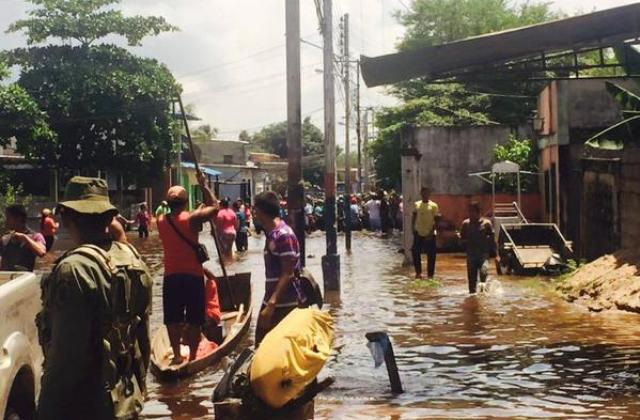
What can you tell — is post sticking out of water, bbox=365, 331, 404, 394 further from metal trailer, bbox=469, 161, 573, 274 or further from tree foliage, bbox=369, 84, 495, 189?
tree foliage, bbox=369, 84, 495, 189

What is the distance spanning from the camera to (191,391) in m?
8.46

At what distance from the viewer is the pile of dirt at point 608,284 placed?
13109 mm

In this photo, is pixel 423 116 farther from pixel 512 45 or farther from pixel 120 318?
pixel 120 318

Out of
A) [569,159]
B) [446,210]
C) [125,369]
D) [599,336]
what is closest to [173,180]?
[446,210]

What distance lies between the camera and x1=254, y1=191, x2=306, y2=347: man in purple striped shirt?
7160mm

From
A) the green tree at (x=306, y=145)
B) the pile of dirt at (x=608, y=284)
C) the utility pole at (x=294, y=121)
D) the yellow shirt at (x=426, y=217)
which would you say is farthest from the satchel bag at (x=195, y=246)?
the green tree at (x=306, y=145)

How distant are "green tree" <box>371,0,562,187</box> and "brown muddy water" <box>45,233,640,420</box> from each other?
19031 mm

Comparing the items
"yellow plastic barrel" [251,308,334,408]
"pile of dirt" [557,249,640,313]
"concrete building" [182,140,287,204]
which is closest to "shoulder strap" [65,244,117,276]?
"yellow plastic barrel" [251,308,334,408]

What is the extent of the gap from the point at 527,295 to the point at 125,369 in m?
12.3

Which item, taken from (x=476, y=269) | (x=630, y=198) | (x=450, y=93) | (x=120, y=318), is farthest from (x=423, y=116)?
(x=120, y=318)

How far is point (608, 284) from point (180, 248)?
7.92 meters

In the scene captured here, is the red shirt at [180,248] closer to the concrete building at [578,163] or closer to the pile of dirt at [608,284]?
the pile of dirt at [608,284]

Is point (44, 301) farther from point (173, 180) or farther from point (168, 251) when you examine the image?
point (173, 180)

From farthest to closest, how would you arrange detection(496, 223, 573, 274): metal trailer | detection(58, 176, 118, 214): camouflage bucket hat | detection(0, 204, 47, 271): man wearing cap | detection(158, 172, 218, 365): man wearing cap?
detection(496, 223, 573, 274): metal trailer
detection(0, 204, 47, 271): man wearing cap
detection(158, 172, 218, 365): man wearing cap
detection(58, 176, 118, 214): camouflage bucket hat
